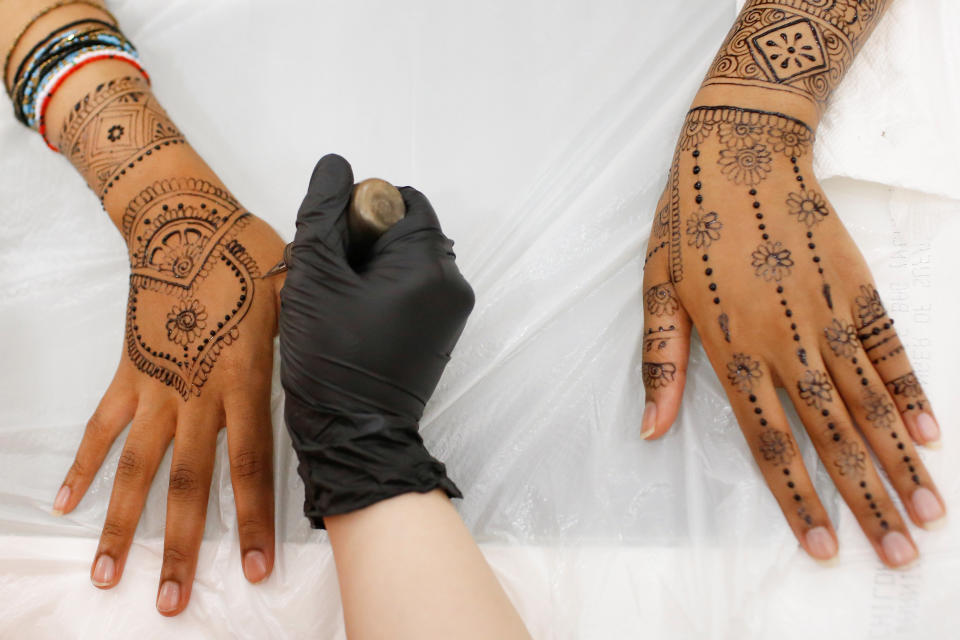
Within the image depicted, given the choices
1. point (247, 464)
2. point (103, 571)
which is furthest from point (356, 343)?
point (103, 571)

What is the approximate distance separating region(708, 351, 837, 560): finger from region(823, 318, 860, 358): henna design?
90 mm

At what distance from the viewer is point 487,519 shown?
0.90 metres

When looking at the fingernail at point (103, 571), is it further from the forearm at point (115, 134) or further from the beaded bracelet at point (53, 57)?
the beaded bracelet at point (53, 57)

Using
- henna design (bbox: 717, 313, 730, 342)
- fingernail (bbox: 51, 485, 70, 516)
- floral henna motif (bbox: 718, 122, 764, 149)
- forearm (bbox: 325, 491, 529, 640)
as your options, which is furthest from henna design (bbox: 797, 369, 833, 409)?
fingernail (bbox: 51, 485, 70, 516)

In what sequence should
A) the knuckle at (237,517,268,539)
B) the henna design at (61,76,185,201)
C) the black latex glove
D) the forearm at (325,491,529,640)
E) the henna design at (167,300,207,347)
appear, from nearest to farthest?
the forearm at (325,491,529,640), the black latex glove, the knuckle at (237,517,268,539), the henna design at (167,300,207,347), the henna design at (61,76,185,201)

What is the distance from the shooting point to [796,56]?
3.09 ft

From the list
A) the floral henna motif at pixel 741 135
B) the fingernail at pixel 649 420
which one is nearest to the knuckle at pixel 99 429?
the fingernail at pixel 649 420

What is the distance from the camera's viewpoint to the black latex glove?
2.56 feet

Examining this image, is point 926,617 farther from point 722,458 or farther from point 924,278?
point 924,278

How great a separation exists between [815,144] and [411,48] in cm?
75

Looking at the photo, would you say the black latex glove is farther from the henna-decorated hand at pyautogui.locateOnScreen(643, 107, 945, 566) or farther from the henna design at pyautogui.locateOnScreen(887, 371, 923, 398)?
the henna design at pyautogui.locateOnScreen(887, 371, 923, 398)

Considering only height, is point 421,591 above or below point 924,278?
below

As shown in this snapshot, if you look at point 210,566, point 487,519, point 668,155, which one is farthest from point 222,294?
point 668,155

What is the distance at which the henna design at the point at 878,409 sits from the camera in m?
0.80
